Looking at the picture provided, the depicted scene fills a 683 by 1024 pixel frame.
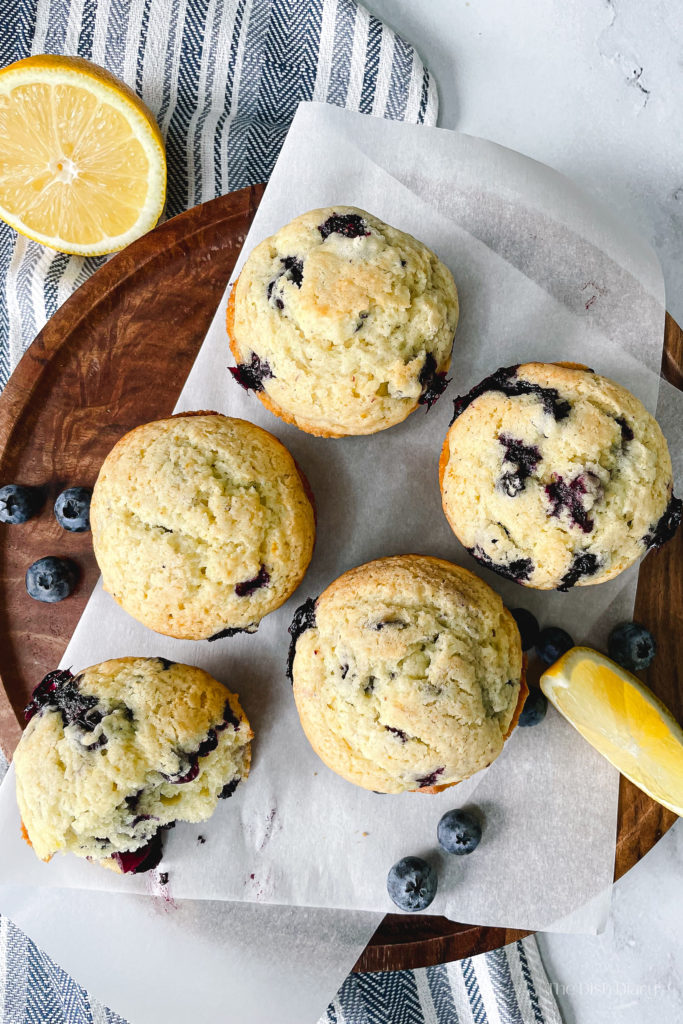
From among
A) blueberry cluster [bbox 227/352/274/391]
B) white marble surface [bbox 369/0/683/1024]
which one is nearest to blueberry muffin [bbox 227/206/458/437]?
blueberry cluster [bbox 227/352/274/391]

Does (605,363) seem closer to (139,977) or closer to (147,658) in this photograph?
(147,658)

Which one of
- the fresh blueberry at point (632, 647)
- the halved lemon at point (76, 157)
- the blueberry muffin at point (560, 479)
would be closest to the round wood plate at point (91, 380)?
the halved lemon at point (76, 157)

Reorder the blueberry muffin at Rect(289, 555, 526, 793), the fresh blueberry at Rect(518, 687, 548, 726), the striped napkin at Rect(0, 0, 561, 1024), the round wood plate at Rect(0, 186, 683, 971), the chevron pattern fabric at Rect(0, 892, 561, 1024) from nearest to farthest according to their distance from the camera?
the blueberry muffin at Rect(289, 555, 526, 793) < the fresh blueberry at Rect(518, 687, 548, 726) < the round wood plate at Rect(0, 186, 683, 971) < the chevron pattern fabric at Rect(0, 892, 561, 1024) < the striped napkin at Rect(0, 0, 561, 1024)

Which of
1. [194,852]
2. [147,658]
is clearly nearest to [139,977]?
[194,852]

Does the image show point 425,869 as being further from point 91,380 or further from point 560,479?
point 91,380

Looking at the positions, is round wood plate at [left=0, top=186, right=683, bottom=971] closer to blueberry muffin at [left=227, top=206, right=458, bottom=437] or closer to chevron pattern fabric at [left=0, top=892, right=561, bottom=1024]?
blueberry muffin at [left=227, top=206, right=458, bottom=437]

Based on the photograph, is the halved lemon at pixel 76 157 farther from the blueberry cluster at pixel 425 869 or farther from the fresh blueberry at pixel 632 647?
the blueberry cluster at pixel 425 869
